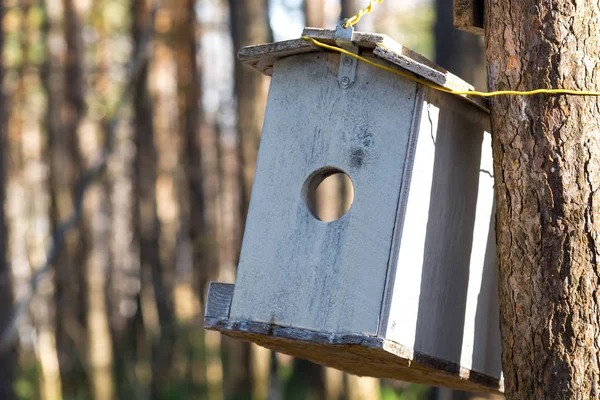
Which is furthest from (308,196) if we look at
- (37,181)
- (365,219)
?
(37,181)

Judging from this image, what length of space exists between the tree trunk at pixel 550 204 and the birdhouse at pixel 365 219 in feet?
0.92

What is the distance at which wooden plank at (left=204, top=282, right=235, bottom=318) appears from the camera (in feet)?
10.4

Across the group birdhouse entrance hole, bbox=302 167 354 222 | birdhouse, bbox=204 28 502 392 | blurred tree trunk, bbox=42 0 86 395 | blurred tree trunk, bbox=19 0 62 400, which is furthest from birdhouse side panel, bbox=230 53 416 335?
blurred tree trunk, bbox=19 0 62 400

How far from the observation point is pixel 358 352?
2.98 meters

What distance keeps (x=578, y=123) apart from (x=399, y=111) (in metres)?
0.59

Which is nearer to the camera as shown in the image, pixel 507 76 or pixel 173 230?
pixel 507 76

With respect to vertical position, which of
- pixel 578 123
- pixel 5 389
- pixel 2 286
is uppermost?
pixel 578 123

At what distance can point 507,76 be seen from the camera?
2834mm

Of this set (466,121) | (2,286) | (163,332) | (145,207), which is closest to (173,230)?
(145,207)

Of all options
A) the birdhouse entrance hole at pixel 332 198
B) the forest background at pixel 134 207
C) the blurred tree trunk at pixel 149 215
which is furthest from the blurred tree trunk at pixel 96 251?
the birdhouse entrance hole at pixel 332 198

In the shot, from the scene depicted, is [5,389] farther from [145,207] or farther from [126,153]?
[126,153]

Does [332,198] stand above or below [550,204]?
above

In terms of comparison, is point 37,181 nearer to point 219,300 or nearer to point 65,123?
point 65,123

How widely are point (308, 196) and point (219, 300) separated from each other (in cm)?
49
